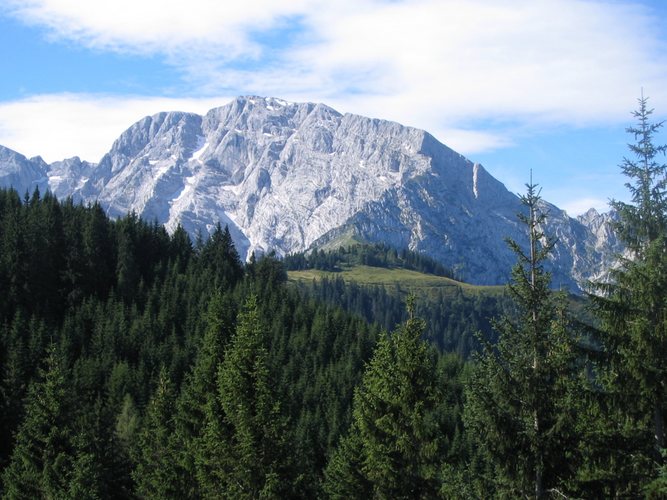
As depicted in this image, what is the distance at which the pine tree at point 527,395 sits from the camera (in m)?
22.4

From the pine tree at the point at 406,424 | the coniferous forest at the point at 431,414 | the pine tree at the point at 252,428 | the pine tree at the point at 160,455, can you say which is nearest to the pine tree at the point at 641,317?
the coniferous forest at the point at 431,414

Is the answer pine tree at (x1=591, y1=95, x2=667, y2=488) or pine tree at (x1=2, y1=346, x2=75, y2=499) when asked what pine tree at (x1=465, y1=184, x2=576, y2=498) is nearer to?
pine tree at (x1=591, y1=95, x2=667, y2=488)

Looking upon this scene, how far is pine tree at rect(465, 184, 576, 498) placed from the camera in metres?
22.4

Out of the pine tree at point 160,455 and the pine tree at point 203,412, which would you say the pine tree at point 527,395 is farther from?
the pine tree at point 160,455

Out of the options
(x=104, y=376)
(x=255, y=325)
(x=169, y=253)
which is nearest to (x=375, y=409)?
(x=255, y=325)

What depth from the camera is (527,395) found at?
22672 millimetres

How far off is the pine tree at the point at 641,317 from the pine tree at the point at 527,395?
→ 2.22m

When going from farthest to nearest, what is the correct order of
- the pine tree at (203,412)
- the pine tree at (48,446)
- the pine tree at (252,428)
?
1. the pine tree at (48,446)
2. the pine tree at (203,412)
3. the pine tree at (252,428)

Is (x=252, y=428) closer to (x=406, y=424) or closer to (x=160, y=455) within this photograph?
(x=406, y=424)

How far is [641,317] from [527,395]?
4.79m

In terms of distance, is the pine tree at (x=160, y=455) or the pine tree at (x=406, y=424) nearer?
the pine tree at (x=406, y=424)

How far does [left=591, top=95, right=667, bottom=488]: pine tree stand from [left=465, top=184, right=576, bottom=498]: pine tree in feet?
7.29

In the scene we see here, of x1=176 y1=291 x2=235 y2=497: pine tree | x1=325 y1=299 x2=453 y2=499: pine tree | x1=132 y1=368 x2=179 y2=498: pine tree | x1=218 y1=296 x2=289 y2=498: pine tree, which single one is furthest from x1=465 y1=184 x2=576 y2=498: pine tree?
x1=132 y1=368 x2=179 y2=498: pine tree

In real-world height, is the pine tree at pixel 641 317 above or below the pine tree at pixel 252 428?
above
